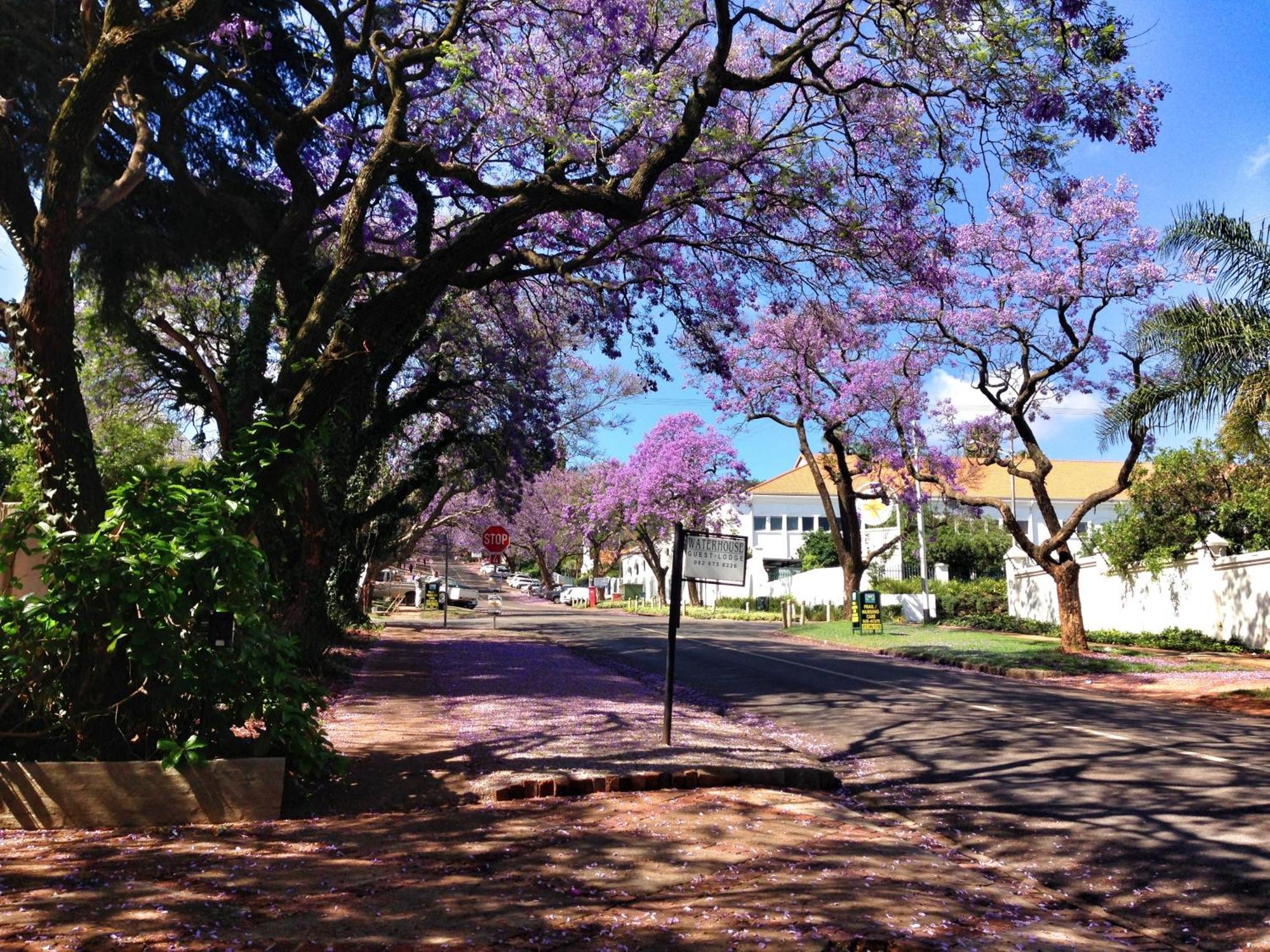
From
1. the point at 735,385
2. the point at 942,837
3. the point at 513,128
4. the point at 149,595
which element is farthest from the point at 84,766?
the point at 735,385

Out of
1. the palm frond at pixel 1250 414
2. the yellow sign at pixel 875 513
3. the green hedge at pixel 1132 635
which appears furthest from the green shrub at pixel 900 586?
the palm frond at pixel 1250 414

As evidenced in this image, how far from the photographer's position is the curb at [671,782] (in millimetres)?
6992

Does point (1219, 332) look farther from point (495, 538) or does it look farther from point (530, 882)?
point (495, 538)

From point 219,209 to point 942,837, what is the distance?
1236 centimetres

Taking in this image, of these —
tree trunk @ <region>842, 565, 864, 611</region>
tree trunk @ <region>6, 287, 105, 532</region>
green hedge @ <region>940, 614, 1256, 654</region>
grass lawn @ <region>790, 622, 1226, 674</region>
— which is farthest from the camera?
tree trunk @ <region>842, 565, 864, 611</region>

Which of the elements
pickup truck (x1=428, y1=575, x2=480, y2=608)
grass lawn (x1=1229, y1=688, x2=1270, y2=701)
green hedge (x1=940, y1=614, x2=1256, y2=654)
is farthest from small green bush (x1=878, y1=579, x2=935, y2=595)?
grass lawn (x1=1229, y1=688, x2=1270, y2=701)

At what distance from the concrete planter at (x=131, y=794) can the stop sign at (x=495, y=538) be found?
20855 millimetres

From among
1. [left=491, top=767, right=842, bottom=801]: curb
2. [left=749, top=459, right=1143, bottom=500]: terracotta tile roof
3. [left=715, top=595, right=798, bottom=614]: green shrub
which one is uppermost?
[left=749, top=459, right=1143, bottom=500]: terracotta tile roof

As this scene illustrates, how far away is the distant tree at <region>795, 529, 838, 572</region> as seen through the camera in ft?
205

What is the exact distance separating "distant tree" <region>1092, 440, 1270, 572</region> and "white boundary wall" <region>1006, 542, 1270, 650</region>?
0.53 metres

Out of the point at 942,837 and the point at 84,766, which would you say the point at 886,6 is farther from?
the point at 84,766

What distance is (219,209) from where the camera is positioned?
45.4 feet

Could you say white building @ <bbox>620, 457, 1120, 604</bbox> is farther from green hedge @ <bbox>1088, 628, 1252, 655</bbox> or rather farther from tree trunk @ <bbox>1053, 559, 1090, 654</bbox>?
tree trunk @ <bbox>1053, 559, 1090, 654</bbox>

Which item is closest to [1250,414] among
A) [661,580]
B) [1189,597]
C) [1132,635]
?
[1189,597]
